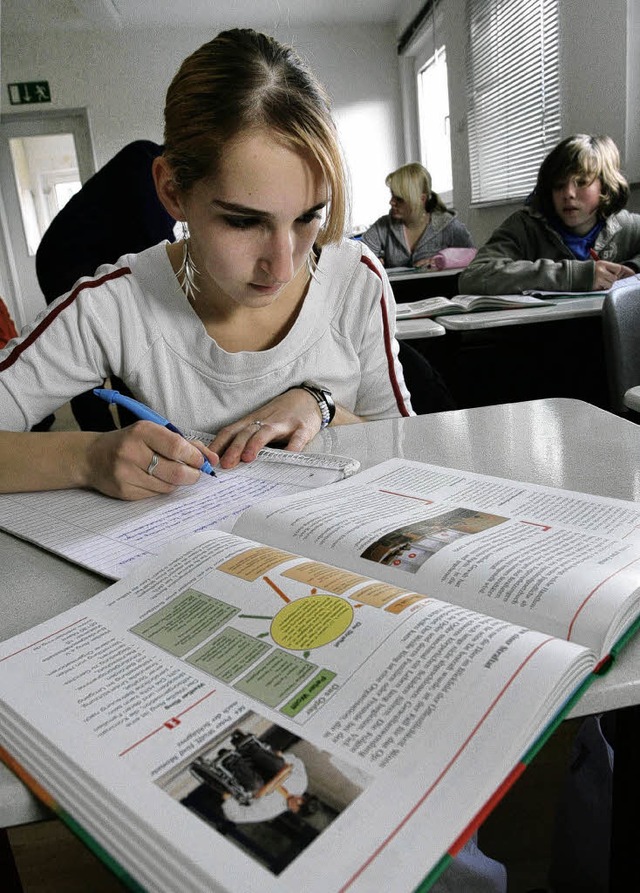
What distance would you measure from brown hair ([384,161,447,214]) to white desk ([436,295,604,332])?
9.07 feet

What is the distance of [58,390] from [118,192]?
677 mm

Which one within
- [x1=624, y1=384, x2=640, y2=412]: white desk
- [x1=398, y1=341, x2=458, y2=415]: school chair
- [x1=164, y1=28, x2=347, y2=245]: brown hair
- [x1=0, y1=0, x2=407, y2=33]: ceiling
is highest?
[x1=0, y1=0, x2=407, y2=33]: ceiling

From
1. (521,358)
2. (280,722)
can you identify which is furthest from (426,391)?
(280,722)

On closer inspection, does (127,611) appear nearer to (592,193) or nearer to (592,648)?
(592,648)

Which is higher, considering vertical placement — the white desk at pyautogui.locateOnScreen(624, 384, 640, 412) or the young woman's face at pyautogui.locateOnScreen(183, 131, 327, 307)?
the young woman's face at pyautogui.locateOnScreen(183, 131, 327, 307)

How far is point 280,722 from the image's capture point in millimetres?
357

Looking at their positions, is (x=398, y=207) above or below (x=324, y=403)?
above

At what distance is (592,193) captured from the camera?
2.50 m

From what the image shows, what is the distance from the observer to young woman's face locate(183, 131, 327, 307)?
84 cm

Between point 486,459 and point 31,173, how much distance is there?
711 cm

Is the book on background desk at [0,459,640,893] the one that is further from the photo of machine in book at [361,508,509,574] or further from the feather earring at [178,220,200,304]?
the feather earring at [178,220,200,304]

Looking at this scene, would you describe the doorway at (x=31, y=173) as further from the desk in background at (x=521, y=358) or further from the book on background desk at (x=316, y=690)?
the book on background desk at (x=316, y=690)

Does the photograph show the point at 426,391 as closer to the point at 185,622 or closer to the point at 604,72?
the point at 185,622

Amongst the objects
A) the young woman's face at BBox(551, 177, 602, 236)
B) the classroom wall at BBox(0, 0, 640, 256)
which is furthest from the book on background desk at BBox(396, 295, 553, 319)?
the classroom wall at BBox(0, 0, 640, 256)
